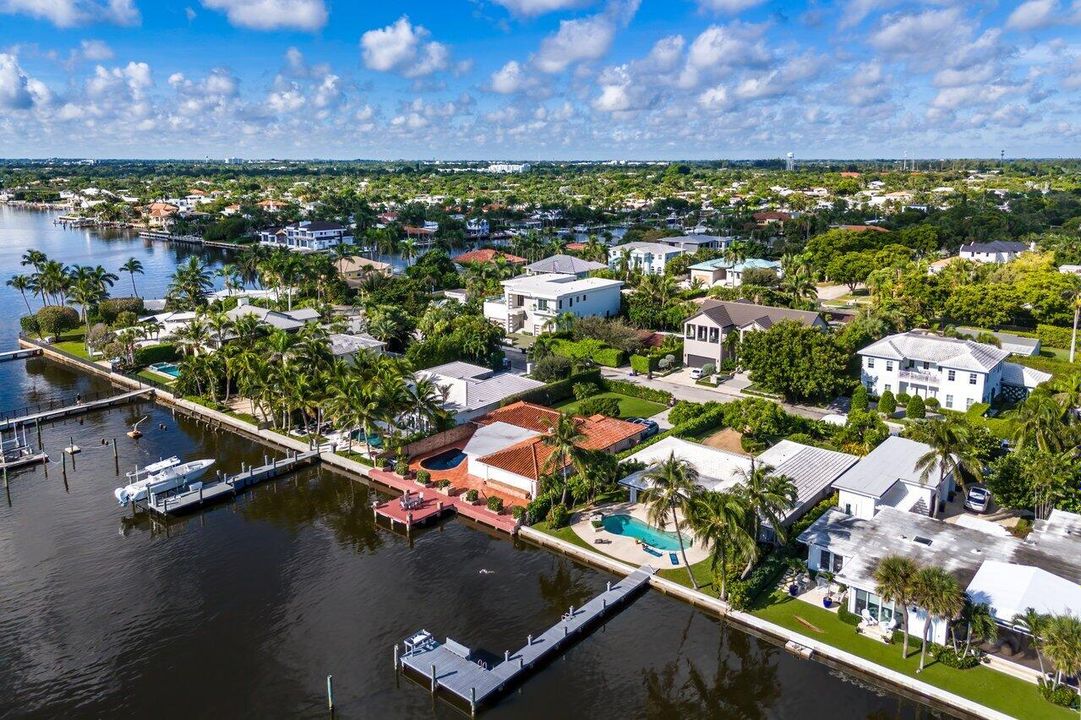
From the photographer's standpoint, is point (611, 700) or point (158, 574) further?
point (158, 574)

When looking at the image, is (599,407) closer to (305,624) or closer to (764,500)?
(764,500)

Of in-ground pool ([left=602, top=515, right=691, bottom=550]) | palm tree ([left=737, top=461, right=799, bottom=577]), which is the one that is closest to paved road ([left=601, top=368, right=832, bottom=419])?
in-ground pool ([left=602, top=515, right=691, bottom=550])

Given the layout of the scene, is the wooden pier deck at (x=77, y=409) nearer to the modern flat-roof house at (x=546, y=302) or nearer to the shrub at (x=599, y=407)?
the modern flat-roof house at (x=546, y=302)

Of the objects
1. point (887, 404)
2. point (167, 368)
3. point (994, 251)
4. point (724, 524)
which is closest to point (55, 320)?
point (167, 368)

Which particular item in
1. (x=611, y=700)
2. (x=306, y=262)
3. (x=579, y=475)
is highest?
(x=306, y=262)

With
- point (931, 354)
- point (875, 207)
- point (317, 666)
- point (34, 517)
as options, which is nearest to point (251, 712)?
point (317, 666)

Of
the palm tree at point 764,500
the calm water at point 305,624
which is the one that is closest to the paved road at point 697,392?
the palm tree at point 764,500

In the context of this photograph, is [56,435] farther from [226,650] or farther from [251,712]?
[251,712]
